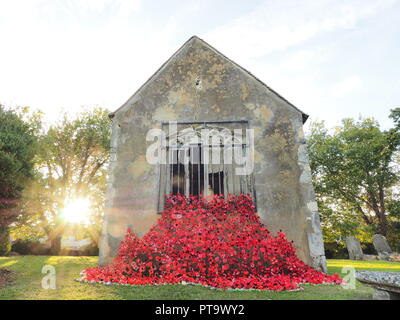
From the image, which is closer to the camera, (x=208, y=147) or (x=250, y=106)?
(x=208, y=147)

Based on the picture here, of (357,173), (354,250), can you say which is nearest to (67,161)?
(354,250)

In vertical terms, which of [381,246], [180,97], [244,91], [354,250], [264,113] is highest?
[244,91]

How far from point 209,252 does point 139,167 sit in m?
3.17

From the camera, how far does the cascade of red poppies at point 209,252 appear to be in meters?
5.73

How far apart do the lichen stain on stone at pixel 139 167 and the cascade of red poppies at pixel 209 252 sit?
143 cm

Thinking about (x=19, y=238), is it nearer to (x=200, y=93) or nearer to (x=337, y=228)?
(x=200, y=93)

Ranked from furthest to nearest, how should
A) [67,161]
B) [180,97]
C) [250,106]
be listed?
[67,161]
[180,97]
[250,106]

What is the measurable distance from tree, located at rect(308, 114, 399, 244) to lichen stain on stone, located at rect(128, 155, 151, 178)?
1751 centimetres

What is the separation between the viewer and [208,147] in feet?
25.3

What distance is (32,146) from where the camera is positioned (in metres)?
7.75

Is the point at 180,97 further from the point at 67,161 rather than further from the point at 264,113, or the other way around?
the point at 67,161
